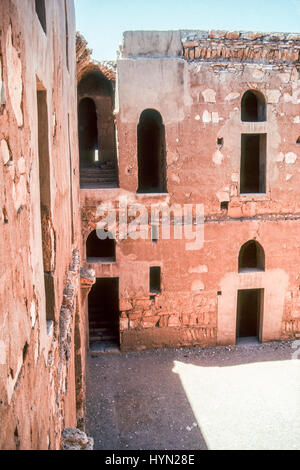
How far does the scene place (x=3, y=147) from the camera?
156cm

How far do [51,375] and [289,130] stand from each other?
338 inches

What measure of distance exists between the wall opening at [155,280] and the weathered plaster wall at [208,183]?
0.21 metres

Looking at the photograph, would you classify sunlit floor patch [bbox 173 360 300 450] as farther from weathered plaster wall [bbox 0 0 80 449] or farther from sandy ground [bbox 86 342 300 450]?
weathered plaster wall [bbox 0 0 80 449]

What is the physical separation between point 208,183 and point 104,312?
470 cm

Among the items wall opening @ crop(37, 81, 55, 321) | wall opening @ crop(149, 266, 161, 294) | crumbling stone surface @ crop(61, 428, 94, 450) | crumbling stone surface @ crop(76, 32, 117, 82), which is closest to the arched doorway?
wall opening @ crop(149, 266, 161, 294)

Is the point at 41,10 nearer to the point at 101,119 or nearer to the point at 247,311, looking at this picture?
the point at 101,119

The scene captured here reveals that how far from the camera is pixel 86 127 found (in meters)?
14.3

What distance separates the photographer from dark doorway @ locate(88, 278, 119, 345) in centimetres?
1008

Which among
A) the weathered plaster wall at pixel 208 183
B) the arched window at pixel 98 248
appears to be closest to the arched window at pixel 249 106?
the weathered plaster wall at pixel 208 183

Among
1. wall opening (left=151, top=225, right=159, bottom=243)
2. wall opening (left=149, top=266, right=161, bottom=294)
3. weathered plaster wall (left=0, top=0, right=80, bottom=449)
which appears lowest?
wall opening (left=149, top=266, right=161, bottom=294)

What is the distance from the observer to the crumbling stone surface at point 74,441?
311cm

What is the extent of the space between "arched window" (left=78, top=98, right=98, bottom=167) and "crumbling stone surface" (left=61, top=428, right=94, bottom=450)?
37.9ft

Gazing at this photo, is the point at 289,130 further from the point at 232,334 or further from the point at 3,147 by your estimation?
the point at 3,147

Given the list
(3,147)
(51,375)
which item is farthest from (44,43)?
(51,375)
